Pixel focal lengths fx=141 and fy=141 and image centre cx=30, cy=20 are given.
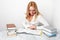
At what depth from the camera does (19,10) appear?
279 centimetres

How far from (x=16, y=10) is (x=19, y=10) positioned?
60 millimetres

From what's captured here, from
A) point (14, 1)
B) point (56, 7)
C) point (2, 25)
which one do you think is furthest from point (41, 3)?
point (2, 25)

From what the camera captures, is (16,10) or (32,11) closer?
(32,11)

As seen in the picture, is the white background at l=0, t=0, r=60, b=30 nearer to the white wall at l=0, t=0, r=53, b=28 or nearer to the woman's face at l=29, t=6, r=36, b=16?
the white wall at l=0, t=0, r=53, b=28

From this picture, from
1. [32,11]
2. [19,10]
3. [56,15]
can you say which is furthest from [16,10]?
[56,15]

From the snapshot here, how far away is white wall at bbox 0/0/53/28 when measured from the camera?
2.72 meters

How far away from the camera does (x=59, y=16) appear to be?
2426mm

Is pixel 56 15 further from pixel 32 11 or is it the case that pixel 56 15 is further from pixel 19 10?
pixel 19 10

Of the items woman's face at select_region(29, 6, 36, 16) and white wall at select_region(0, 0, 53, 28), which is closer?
woman's face at select_region(29, 6, 36, 16)

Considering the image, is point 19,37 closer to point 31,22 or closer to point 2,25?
point 31,22

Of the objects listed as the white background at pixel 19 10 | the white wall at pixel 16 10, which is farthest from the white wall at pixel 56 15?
the white wall at pixel 16 10

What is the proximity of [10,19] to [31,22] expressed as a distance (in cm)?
58

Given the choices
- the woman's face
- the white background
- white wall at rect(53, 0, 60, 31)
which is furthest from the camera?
the white background

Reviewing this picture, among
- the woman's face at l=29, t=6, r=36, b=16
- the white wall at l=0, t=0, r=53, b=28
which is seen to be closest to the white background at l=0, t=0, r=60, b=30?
the white wall at l=0, t=0, r=53, b=28
